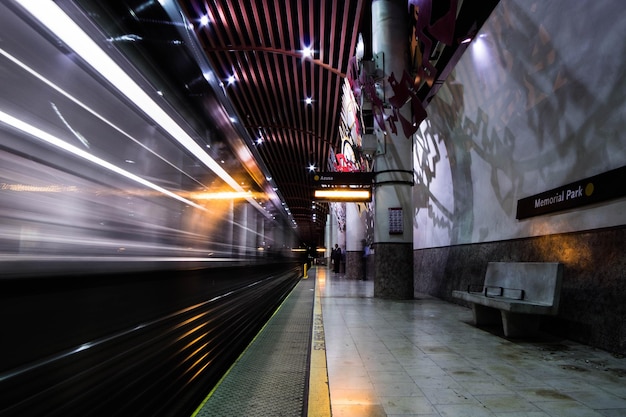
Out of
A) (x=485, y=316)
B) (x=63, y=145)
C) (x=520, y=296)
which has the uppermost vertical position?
(x=63, y=145)

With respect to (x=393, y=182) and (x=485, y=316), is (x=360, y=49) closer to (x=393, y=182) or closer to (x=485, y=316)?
(x=393, y=182)

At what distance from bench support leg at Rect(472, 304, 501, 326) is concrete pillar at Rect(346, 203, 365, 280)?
12.0 m

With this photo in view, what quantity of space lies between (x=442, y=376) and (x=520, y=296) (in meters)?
2.19

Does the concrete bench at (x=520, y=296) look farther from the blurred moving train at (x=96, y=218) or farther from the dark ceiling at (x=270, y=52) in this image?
the dark ceiling at (x=270, y=52)

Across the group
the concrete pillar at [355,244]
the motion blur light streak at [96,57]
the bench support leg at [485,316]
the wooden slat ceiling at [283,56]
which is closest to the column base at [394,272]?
the bench support leg at [485,316]

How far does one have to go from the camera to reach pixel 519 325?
457 centimetres

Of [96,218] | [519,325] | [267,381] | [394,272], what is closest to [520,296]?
[519,325]

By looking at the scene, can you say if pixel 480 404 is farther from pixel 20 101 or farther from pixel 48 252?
pixel 20 101

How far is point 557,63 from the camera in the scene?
4609 mm

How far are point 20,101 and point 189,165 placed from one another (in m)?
1.85

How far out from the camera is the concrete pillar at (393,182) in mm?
8484

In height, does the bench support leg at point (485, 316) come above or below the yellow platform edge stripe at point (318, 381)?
above

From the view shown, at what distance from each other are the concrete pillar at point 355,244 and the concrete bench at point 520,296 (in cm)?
1194

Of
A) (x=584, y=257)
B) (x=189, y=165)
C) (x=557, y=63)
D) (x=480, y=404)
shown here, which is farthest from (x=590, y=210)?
(x=189, y=165)
